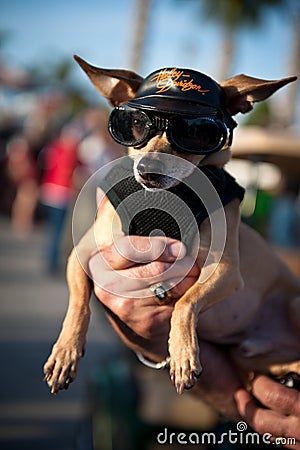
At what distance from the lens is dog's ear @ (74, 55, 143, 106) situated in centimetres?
196

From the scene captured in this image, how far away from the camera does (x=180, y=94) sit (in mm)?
1716

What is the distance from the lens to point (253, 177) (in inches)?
151

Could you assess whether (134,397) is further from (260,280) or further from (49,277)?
(49,277)

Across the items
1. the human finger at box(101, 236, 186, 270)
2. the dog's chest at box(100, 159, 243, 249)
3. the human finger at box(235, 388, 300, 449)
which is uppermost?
the dog's chest at box(100, 159, 243, 249)

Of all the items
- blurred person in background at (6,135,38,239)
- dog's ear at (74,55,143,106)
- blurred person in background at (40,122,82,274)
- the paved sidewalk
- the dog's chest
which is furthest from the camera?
blurred person in background at (6,135,38,239)

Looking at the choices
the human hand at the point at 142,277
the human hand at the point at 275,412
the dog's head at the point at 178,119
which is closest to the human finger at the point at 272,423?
the human hand at the point at 275,412

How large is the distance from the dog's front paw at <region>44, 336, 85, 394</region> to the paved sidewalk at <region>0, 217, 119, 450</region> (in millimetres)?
2103

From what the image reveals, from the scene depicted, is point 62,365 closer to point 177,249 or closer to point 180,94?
point 177,249

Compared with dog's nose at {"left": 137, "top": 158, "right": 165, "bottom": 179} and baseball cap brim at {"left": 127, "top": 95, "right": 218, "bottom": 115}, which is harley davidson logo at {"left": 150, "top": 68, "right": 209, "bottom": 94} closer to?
baseball cap brim at {"left": 127, "top": 95, "right": 218, "bottom": 115}

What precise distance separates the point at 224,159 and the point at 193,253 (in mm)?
330

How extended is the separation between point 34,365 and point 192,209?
3.89 meters

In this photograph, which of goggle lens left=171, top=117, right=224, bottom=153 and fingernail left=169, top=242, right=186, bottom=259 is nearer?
goggle lens left=171, top=117, right=224, bottom=153

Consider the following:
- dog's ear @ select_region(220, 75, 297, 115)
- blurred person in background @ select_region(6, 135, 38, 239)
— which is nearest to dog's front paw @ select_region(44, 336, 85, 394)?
dog's ear @ select_region(220, 75, 297, 115)

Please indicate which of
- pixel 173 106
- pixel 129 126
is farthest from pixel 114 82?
pixel 173 106
